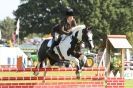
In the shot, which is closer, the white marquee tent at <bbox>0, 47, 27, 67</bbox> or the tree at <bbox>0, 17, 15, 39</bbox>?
the white marquee tent at <bbox>0, 47, 27, 67</bbox>

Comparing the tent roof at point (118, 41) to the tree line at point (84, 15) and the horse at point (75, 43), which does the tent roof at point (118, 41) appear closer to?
the horse at point (75, 43)

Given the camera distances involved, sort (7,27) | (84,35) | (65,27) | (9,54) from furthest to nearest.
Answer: (7,27) → (9,54) → (65,27) → (84,35)

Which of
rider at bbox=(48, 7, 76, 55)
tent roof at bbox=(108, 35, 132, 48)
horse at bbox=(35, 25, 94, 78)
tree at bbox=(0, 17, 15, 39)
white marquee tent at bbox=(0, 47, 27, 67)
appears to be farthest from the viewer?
tree at bbox=(0, 17, 15, 39)

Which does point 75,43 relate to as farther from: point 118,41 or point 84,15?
point 84,15

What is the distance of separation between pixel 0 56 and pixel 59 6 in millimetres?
20171

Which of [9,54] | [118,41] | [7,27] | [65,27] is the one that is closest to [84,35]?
[65,27]

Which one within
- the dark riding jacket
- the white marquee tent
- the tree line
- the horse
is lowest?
the horse

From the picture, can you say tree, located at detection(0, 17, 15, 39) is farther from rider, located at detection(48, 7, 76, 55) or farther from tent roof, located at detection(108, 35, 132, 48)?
rider, located at detection(48, 7, 76, 55)

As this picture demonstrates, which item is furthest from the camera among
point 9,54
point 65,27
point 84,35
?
point 9,54

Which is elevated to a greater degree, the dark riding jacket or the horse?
the dark riding jacket

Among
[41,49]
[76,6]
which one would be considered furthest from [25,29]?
[41,49]

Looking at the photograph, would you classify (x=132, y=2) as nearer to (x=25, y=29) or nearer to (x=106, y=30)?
(x=106, y=30)

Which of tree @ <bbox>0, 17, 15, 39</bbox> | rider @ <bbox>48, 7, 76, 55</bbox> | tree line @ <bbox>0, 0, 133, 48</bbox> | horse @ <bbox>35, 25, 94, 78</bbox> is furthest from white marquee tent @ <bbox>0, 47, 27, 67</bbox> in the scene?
tree @ <bbox>0, 17, 15, 39</bbox>

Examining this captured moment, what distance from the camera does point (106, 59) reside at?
67.9 ft
